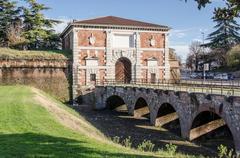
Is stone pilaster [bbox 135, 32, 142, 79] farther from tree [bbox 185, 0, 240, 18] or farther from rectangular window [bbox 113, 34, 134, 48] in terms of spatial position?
tree [bbox 185, 0, 240, 18]

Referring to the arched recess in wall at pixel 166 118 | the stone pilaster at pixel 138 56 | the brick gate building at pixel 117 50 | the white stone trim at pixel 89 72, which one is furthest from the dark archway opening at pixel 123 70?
the arched recess in wall at pixel 166 118

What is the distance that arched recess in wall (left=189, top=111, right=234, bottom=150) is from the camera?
78.9 feet

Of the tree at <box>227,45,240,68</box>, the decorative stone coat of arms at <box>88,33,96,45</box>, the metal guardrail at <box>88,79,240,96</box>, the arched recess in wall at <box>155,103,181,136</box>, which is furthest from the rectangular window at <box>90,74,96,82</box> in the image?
the tree at <box>227,45,240,68</box>

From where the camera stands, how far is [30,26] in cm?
5422

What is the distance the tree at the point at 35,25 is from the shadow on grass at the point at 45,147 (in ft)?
130

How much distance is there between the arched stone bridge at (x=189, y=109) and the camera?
19.4 meters

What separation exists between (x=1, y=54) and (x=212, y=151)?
2944cm

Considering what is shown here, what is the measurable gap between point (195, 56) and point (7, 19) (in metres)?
43.2

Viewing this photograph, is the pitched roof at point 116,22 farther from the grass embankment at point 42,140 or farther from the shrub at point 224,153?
the shrub at point 224,153

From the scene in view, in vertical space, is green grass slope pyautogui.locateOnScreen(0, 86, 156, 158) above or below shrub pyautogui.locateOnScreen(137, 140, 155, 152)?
above

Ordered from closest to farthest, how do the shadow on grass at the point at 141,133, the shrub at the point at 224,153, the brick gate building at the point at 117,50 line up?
the shrub at the point at 224,153, the shadow on grass at the point at 141,133, the brick gate building at the point at 117,50

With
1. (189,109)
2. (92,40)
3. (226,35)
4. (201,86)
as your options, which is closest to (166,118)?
(201,86)

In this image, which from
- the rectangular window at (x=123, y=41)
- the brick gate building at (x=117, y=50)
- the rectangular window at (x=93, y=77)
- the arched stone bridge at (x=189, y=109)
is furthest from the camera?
the rectangular window at (x=123, y=41)

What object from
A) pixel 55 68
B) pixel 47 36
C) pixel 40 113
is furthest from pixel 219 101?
pixel 47 36
